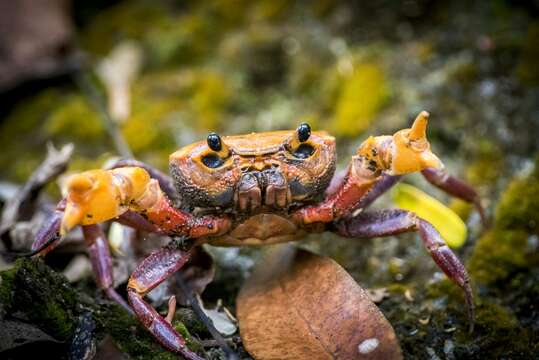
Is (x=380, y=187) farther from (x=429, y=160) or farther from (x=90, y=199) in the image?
(x=90, y=199)

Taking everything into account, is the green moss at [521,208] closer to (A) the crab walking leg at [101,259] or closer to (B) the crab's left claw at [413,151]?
(B) the crab's left claw at [413,151]

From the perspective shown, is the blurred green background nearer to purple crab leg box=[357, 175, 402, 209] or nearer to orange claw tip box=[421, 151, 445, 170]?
purple crab leg box=[357, 175, 402, 209]

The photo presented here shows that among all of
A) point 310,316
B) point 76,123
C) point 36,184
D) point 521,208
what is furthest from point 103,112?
point 521,208

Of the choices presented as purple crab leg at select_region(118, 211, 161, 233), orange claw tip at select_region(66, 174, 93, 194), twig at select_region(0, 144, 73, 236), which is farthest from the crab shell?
twig at select_region(0, 144, 73, 236)

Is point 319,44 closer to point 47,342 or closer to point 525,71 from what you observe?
point 525,71

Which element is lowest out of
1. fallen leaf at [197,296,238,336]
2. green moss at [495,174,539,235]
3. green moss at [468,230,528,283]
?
green moss at [468,230,528,283]

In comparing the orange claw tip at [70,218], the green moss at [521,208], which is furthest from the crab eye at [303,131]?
the green moss at [521,208]

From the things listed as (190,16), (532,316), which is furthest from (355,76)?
(532,316)

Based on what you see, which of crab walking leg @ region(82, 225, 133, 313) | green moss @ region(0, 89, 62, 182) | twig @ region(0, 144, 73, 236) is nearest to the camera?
crab walking leg @ region(82, 225, 133, 313)
